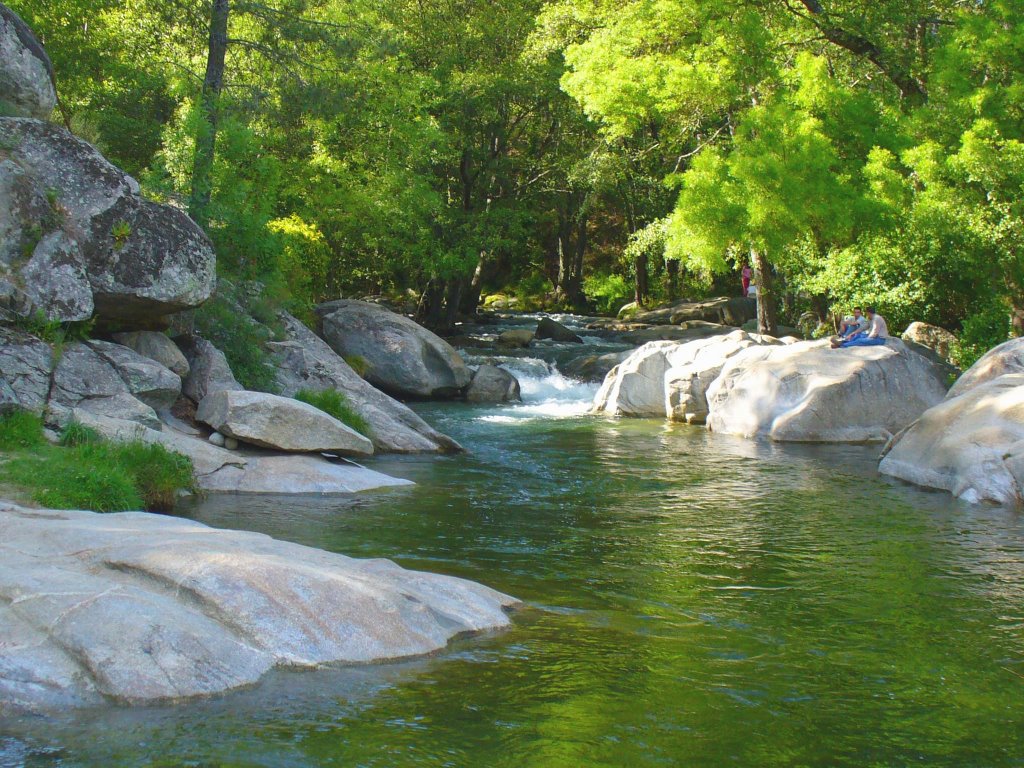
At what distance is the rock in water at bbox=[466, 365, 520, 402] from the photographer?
79.5ft

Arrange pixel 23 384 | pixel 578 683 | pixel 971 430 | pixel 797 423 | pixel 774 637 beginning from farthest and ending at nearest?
pixel 797 423 < pixel 971 430 < pixel 23 384 < pixel 774 637 < pixel 578 683

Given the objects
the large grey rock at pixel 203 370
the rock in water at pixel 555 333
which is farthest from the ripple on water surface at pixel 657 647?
the rock in water at pixel 555 333

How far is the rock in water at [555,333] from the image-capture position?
32625 millimetres

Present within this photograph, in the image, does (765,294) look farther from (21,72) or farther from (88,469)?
(88,469)

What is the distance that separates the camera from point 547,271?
52188 mm

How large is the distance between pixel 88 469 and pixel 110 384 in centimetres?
262

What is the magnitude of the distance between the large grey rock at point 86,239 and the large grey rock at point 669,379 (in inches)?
417

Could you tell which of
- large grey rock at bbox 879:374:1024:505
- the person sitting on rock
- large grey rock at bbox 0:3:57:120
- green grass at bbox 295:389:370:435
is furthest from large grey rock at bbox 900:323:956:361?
large grey rock at bbox 0:3:57:120

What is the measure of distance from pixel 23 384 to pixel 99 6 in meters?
17.3

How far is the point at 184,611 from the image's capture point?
586 centimetres

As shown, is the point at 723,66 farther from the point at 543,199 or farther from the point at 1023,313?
the point at 543,199

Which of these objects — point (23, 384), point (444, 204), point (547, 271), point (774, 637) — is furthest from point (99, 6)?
point (547, 271)

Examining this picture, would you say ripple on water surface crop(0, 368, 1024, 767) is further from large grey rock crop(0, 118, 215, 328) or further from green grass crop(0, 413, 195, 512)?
large grey rock crop(0, 118, 215, 328)

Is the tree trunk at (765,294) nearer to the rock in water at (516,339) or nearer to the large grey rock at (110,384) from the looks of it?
the rock in water at (516,339)
